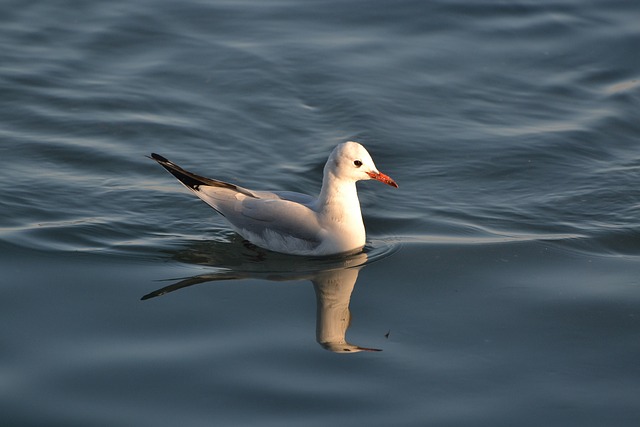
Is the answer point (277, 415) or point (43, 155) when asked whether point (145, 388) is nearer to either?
point (277, 415)

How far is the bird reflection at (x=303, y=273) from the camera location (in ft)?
28.6

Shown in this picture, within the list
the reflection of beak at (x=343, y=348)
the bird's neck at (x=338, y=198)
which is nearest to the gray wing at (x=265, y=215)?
the bird's neck at (x=338, y=198)

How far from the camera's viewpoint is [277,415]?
23.6 feet

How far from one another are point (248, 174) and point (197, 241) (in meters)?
1.63

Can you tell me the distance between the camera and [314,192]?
1140cm

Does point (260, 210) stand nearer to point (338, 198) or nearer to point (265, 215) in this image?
point (265, 215)

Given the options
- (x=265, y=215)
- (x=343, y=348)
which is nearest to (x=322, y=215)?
(x=265, y=215)

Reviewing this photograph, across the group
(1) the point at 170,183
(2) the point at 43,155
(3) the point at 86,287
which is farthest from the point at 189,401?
(2) the point at 43,155

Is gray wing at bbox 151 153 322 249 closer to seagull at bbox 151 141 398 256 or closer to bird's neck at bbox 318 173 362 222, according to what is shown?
seagull at bbox 151 141 398 256

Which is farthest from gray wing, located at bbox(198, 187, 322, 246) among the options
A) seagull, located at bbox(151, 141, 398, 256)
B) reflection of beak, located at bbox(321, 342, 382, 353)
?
reflection of beak, located at bbox(321, 342, 382, 353)

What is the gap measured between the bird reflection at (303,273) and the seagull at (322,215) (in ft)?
0.36

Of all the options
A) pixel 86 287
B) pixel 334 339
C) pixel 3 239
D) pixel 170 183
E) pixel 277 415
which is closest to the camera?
pixel 277 415

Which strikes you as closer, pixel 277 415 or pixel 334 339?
pixel 277 415

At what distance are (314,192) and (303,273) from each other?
2.01m
